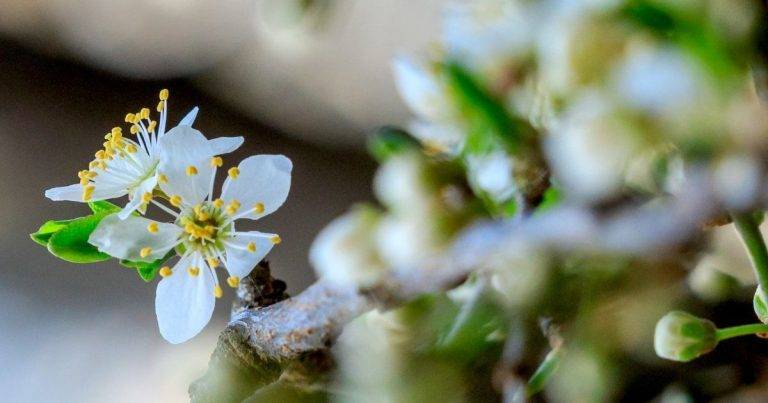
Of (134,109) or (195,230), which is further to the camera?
(134,109)

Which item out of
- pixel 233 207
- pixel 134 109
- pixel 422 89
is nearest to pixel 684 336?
pixel 422 89

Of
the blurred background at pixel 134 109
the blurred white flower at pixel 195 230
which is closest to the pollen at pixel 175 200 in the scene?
the blurred white flower at pixel 195 230

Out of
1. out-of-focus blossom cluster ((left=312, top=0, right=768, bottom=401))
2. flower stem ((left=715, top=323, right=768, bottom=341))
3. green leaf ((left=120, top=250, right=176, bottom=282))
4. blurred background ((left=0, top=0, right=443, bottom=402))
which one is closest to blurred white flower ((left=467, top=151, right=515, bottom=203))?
out-of-focus blossom cluster ((left=312, top=0, right=768, bottom=401))

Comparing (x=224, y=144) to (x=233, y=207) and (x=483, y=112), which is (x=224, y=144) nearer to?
(x=233, y=207)

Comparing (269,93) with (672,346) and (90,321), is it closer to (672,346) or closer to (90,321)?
(90,321)

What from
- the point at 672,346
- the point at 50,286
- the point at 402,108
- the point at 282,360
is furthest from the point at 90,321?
the point at 672,346
